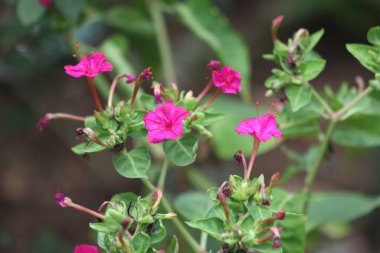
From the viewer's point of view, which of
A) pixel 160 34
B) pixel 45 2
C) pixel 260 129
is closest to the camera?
pixel 260 129

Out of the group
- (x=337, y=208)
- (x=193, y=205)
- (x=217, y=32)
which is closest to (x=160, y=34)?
(x=217, y=32)

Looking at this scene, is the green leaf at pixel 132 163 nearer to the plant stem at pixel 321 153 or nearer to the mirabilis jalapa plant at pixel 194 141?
the mirabilis jalapa plant at pixel 194 141

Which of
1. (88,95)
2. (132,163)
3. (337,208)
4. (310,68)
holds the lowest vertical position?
(337,208)

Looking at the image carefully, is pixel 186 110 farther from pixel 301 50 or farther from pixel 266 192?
pixel 301 50

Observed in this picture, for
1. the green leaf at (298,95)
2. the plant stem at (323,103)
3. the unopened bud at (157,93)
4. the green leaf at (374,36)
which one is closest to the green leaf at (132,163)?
the unopened bud at (157,93)

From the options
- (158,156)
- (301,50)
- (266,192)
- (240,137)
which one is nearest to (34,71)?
(158,156)

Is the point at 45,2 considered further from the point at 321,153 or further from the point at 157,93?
the point at 321,153
